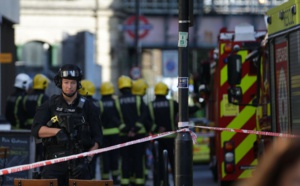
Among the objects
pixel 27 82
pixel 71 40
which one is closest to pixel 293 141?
pixel 27 82

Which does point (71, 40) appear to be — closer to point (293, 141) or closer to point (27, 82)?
point (27, 82)

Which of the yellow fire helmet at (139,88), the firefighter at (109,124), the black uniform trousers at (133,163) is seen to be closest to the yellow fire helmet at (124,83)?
the firefighter at (109,124)

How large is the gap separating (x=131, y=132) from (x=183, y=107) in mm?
6822

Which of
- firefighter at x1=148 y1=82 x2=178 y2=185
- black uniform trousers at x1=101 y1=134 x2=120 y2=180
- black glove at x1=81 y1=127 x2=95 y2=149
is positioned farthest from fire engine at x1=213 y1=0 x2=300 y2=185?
black uniform trousers at x1=101 y1=134 x2=120 y2=180

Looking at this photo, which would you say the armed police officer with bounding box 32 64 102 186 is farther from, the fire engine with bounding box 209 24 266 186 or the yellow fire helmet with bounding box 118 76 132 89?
the yellow fire helmet with bounding box 118 76 132 89

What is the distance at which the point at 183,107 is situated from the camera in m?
10.1

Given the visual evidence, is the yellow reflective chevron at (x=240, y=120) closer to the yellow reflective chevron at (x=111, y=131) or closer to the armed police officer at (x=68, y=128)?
the yellow reflective chevron at (x=111, y=131)

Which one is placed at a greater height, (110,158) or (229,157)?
(229,157)

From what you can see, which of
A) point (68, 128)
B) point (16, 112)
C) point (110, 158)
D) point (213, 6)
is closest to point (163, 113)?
point (110, 158)

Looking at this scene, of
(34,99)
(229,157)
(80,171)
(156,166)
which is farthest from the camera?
(34,99)

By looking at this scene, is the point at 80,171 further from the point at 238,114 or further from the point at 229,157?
the point at 238,114

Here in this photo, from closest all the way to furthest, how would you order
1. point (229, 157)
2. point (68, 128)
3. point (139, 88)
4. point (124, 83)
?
point (68, 128) < point (229, 157) < point (124, 83) < point (139, 88)

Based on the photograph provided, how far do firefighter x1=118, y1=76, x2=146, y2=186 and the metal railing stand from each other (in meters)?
29.2

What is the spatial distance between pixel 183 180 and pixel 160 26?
118 ft
